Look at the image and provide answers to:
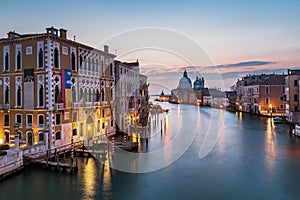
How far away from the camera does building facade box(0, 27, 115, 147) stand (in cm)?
1622

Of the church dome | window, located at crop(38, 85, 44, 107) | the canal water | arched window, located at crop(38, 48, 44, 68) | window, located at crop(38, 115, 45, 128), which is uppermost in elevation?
the church dome

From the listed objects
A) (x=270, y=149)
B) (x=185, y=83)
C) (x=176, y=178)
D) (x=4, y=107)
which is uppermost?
(x=185, y=83)

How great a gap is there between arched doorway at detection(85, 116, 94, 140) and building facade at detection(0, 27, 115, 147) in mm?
629

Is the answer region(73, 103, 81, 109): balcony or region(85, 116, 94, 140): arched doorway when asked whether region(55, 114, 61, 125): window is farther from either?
region(85, 116, 94, 140): arched doorway

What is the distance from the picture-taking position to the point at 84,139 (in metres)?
19.3

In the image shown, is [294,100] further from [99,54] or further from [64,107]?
[64,107]

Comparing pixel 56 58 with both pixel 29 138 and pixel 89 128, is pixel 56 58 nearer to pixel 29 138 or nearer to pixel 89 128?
pixel 29 138

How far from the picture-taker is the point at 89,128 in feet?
65.7

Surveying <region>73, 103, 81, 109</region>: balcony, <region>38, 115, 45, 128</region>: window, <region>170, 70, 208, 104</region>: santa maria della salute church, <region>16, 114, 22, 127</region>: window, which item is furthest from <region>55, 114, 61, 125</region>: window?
<region>170, 70, 208, 104</region>: santa maria della salute church

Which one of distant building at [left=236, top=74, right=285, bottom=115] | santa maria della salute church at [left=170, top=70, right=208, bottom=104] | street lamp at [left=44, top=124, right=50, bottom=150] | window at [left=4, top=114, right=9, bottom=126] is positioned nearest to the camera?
street lamp at [left=44, top=124, right=50, bottom=150]

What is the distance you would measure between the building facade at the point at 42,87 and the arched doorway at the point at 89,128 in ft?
2.06

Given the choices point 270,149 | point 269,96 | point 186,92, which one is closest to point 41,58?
point 270,149

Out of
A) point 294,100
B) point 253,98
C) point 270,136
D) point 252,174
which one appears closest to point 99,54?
point 252,174

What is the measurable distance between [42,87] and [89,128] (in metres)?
5.12
